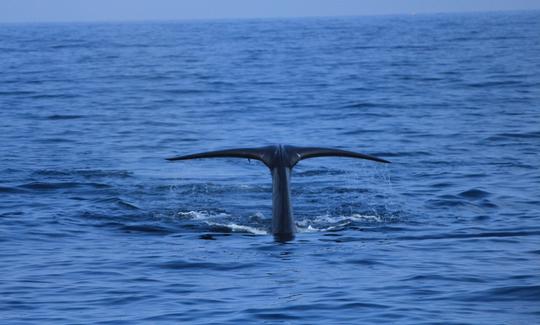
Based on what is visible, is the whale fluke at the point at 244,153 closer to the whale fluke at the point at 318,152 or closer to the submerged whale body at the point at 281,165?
the submerged whale body at the point at 281,165

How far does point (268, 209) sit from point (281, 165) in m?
2.12

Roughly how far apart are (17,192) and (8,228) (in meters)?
3.35

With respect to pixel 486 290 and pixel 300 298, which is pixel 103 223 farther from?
pixel 486 290

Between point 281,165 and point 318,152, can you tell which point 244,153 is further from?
point 318,152

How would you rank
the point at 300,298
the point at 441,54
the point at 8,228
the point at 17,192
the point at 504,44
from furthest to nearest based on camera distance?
the point at 504,44
the point at 441,54
the point at 17,192
the point at 8,228
the point at 300,298

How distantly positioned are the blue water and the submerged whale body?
1.03ft

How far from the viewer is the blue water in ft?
39.6

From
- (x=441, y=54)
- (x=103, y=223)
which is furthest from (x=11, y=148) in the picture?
(x=441, y=54)

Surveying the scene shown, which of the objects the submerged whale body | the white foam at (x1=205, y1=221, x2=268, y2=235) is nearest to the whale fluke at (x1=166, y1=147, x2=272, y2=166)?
the submerged whale body

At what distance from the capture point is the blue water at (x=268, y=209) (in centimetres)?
1206

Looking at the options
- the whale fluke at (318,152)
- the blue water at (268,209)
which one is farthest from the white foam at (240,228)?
the whale fluke at (318,152)

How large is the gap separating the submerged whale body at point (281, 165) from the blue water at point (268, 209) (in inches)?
12.3

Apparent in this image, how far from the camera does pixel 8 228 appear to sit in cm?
1653

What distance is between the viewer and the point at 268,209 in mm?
18188
